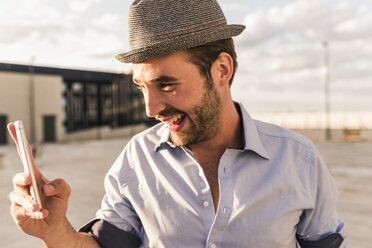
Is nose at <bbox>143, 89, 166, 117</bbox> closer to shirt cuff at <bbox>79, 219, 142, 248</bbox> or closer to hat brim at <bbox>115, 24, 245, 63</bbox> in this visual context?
hat brim at <bbox>115, 24, 245, 63</bbox>

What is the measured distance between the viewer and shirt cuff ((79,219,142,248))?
1.75m

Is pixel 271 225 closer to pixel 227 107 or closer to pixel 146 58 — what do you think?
pixel 227 107

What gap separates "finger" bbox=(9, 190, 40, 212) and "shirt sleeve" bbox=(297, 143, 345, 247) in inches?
47.3

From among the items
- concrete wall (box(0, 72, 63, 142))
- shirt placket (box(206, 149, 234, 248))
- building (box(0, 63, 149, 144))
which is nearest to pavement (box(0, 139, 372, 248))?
shirt placket (box(206, 149, 234, 248))

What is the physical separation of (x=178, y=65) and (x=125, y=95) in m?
44.9

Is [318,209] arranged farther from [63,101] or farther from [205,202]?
[63,101]

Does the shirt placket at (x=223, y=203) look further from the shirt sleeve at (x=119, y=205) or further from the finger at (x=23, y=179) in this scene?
the finger at (x=23, y=179)

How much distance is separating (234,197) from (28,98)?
3843 cm

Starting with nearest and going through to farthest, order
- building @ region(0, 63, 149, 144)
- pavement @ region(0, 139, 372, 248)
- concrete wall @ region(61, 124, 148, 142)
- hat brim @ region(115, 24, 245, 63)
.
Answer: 1. hat brim @ region(115, 24, 245, 63)
2. pavement @ region(0, 139, 372, 248)
3. building @ region(0, 63, 149, 144)
4. concrete wall @ region(61, 124, 148, 142)

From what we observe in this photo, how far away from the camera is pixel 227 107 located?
1.85 metres

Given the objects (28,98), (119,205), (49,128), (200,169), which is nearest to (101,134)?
(49,128)

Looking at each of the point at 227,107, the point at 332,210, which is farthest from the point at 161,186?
the point at 332,210

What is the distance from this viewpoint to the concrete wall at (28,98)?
35.2 metres

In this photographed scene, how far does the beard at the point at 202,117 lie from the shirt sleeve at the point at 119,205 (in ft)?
Result: 1.12
